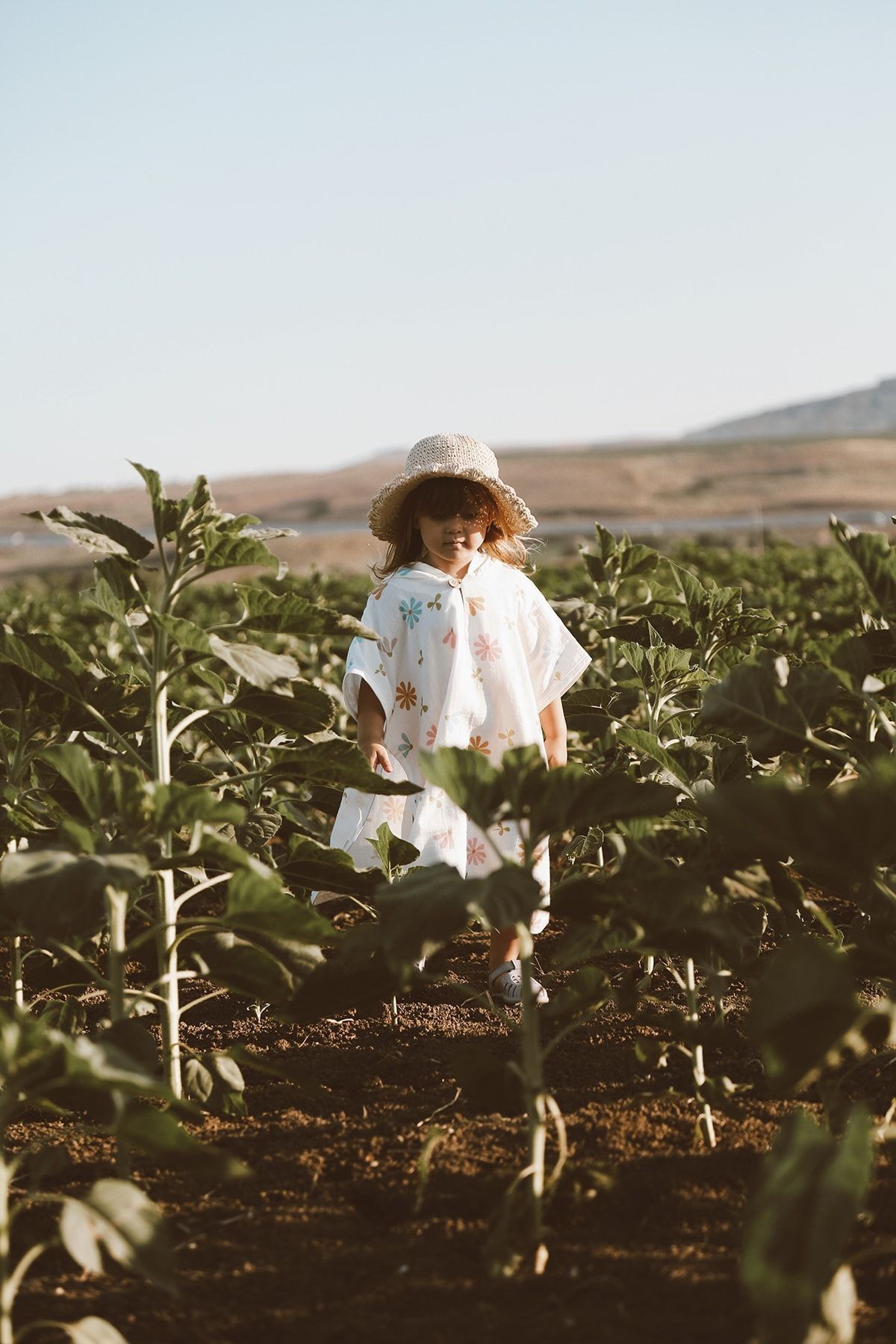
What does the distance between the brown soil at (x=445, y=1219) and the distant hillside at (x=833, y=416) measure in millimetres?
152696

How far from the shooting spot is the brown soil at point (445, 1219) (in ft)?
5.62

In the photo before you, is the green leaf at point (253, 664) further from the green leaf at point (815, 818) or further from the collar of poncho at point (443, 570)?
the collar of poncho at point (443, 570)

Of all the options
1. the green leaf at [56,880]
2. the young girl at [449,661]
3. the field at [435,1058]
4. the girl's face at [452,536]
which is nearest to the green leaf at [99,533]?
the field at [435,1058]

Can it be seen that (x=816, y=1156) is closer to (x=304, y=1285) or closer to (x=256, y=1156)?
(x=304, y=1285)

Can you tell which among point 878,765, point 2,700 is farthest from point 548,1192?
point 2,700

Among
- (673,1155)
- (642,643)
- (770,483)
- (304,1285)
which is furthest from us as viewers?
(770,483)

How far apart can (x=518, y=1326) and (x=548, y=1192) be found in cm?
24

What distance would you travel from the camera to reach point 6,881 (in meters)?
1.64

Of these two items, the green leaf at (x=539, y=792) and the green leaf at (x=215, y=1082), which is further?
the green leaf at (x=215, y=1082)

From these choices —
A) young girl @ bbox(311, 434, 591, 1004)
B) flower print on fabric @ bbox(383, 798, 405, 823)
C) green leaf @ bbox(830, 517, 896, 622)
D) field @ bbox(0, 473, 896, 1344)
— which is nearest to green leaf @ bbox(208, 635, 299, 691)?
field @ bbox(0, 473, 896, 1344)

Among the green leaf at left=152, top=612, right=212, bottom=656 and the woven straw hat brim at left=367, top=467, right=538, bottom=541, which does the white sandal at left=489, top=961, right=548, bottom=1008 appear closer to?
the woven straw hat brim at left=367, top=467, right=538, bottom=541

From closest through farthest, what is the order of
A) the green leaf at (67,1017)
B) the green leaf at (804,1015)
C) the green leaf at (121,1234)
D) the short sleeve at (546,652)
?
the green leaf at (804,1015) → the green leaf at (121,1234) → the green leaf at (67,1017) → the short sleeve at (546,652)

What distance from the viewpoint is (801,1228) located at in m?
1.29

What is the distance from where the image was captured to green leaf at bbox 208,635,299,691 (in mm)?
2057
